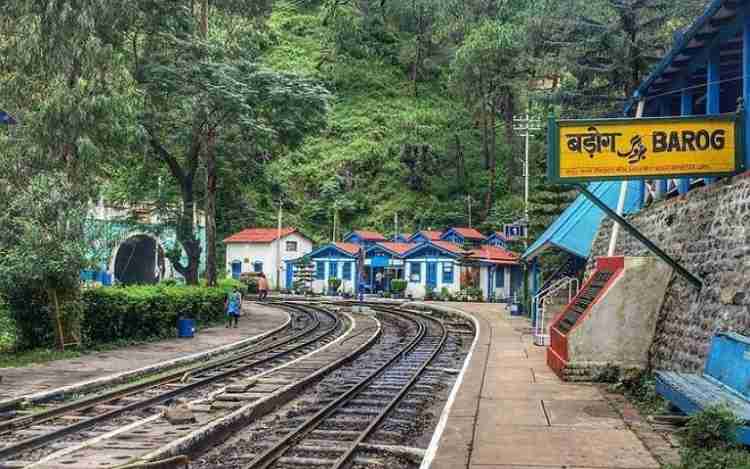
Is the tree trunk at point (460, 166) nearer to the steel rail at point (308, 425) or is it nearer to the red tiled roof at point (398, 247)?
the red tiled roof at point (398, 247)

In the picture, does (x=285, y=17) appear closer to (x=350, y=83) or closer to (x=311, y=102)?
(x=350, y=83)

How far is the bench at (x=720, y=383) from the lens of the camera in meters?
7.92

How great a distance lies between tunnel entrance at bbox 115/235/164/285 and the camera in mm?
45344

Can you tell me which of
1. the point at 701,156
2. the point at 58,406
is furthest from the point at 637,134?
the point at 58,406

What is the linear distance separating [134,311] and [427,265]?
29599 millimetres

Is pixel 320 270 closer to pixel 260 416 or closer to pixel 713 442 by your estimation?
pixel 260 416

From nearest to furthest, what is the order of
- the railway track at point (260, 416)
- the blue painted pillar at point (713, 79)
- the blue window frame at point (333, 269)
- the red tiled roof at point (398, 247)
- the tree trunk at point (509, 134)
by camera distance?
the railway track at point (260, 416) → the blue painted pillar at point (713, 79) → the red tiled roof at point (398, 247) → the blue window frame at point (333, 269) → the tree trunk at point (509, 134)

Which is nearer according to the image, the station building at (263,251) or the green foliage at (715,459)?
the green foliage at (715,459)

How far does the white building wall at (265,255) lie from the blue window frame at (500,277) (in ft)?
55.6

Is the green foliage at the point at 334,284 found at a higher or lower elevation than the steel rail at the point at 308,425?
higher

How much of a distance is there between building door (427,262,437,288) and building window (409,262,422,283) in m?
0.70

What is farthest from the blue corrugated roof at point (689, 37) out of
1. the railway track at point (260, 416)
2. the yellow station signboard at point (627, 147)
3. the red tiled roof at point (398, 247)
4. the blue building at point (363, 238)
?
the blue building at point (363, 238)

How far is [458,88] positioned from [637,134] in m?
54.6

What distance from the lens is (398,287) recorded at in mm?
49312
